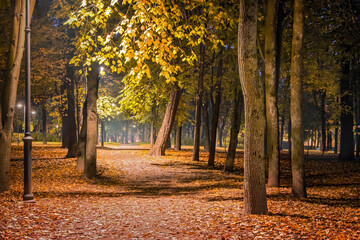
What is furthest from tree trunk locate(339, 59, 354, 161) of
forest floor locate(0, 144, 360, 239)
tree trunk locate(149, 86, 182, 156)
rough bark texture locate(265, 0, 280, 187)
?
rough bark texture locate(265, 0, 280, 187)

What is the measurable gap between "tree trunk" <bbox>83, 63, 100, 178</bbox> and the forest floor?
73cm

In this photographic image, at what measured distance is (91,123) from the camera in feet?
50.5

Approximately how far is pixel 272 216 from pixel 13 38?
30.9 feet

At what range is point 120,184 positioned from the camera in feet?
51.4

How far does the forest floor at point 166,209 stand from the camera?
687 cm

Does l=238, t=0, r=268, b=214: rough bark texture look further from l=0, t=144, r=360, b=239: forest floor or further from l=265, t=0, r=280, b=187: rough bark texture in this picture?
l=265, t=0, r=280, b=187: rough bark texture

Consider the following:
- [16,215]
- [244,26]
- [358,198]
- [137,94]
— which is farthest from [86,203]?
[137,94]

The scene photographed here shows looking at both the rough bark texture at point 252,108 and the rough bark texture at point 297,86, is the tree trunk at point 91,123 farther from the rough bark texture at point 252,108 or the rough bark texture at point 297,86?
the rough bark texture at point 252,108

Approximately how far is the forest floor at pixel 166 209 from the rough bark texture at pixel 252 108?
58cm

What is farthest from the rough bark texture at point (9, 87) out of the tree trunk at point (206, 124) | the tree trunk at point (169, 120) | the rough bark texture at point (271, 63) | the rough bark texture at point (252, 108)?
the tree trunk at point (206, 124)

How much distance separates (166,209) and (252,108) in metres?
3.92

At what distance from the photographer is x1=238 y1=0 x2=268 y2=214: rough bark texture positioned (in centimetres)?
808

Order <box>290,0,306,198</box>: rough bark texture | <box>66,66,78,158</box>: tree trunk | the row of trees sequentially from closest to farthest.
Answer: the row of trees, <box>290,0,306,198</box>: rough bark texture, <box>66,66,78,158</box>: tree trunk

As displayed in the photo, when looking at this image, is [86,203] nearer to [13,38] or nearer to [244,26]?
[13,38]
